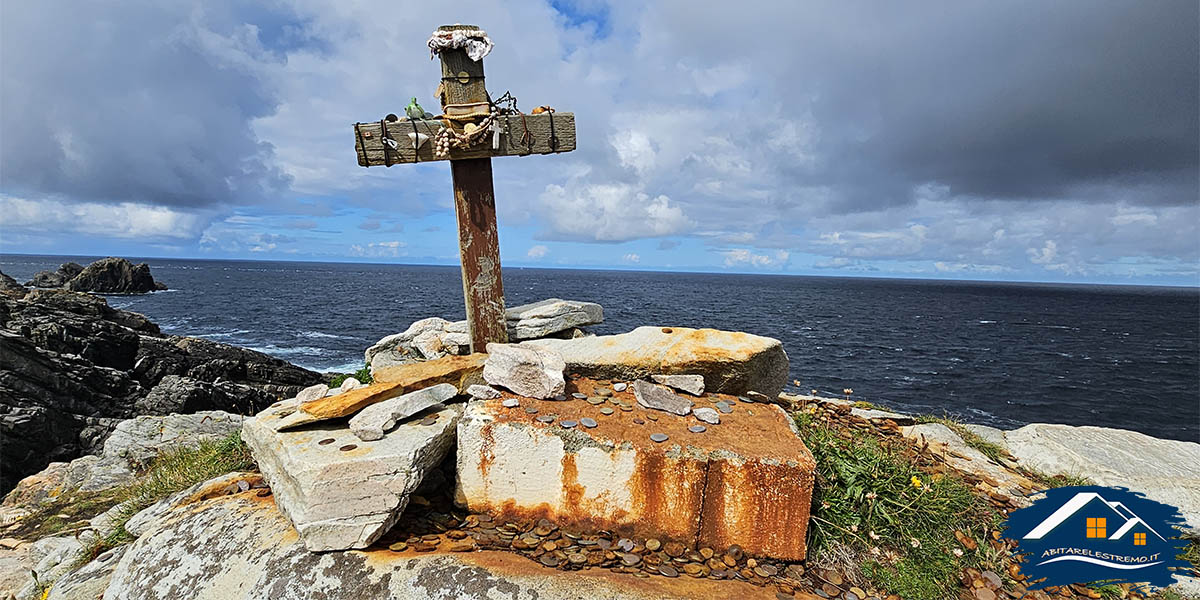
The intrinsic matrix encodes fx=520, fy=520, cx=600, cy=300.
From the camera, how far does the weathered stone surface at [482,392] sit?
16.2 ft

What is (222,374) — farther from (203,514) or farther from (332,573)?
(332,573)

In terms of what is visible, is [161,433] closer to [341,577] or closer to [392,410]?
[392,410]

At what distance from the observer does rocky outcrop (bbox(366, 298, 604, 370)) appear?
718 centimetres

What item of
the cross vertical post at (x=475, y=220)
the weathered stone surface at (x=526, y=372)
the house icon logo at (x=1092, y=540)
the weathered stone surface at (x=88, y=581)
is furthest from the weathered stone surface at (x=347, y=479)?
the house icon logo at (x=1092, y=540)

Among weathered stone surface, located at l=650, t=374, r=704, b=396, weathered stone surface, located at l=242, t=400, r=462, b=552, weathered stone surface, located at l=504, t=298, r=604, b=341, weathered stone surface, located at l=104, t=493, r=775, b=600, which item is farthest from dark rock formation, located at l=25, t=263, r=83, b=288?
weathered stone surface, located at l=650, t=374, r=704, b=396

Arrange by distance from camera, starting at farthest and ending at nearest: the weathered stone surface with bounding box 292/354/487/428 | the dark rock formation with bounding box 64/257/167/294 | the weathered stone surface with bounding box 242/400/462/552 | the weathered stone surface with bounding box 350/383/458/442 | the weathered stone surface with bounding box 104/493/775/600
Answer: the dark rock formation with bounding box 64/257/167/294
the weathered stone surface with bounding box 292/354/487/428
the weathered stone surface with bounding box 350/383/458/442
the weathered stone surface with bounding box 242/400/462/552
the weathered stone surface with bounding box 104/493/775/600

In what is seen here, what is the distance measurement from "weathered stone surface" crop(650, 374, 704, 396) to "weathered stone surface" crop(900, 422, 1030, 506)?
2.68 meters

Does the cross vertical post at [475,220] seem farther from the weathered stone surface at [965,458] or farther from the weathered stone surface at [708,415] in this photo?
the weathered stone surface at [965,458]

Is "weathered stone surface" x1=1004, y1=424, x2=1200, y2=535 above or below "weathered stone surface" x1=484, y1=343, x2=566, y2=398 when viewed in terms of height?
below

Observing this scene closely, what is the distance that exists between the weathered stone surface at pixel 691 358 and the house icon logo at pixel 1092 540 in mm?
2513

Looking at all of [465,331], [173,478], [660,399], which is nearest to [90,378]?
[173,478]

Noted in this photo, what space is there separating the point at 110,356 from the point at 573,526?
24.5 metres

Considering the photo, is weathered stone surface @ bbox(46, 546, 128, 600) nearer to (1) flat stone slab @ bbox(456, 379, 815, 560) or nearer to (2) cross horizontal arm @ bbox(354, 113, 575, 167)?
(1) flat stone slab @ bbox(456, 379, 815, 560)

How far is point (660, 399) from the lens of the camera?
202 inches
